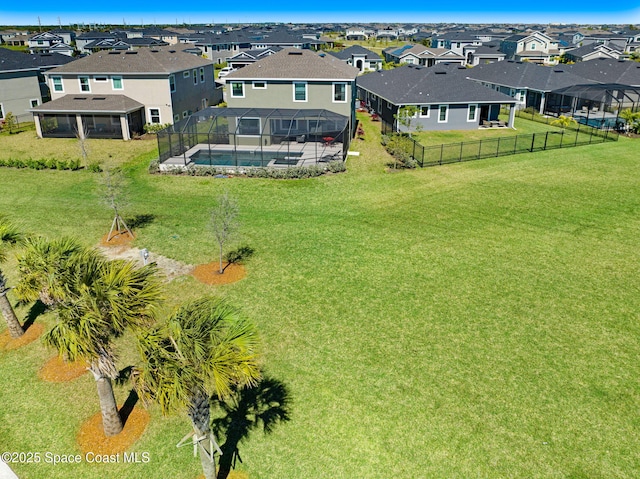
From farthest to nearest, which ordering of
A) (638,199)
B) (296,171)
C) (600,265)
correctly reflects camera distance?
(296,171) → (638,199) → (600,265)

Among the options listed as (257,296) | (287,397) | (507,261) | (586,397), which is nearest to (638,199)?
(507,261)

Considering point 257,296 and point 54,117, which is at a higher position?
point 54,117

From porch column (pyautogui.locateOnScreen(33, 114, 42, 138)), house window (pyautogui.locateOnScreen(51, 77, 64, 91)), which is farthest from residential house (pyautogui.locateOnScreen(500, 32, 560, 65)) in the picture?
porch column (pyautogui.locateOnScreen(33, 114, 42, 138))

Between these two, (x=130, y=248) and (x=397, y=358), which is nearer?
(x=397, y=358)

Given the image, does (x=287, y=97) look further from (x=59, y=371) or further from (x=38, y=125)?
(x=59, y=371)

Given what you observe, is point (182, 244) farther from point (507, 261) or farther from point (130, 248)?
point (507, 261)

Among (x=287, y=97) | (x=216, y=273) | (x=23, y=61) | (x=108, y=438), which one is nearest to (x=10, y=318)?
(x=108, y=438)

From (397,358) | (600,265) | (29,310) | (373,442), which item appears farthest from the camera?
(600,265)
